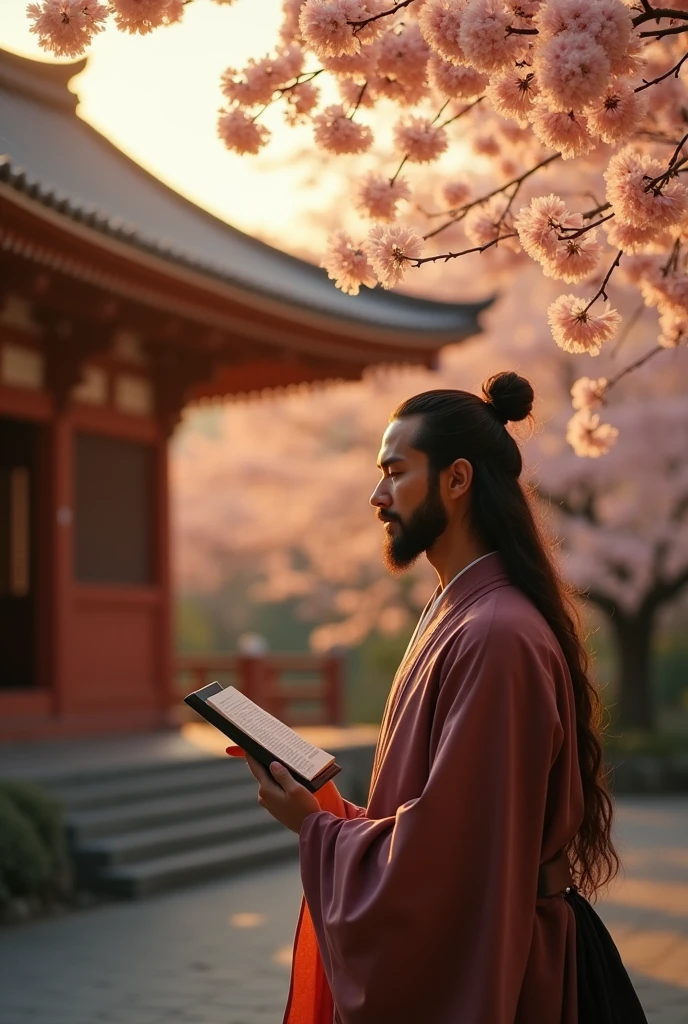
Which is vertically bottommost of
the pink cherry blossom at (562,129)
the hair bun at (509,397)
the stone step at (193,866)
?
the stone step at (193,866)

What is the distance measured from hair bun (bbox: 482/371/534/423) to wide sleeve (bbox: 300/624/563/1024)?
54 centimetres

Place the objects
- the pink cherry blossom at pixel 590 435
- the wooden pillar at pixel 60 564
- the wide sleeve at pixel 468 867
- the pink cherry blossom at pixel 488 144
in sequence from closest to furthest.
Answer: the wide sleeve at pixel 468 867
the pink cherry blossom at pixel 590 435
the pink cherry blossom at pixel 488 144
the wooden pillar at pixel 60 564

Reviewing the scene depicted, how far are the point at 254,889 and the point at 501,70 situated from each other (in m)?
5.38

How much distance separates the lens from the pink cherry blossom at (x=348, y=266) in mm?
3881

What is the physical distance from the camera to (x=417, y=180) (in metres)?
18.1

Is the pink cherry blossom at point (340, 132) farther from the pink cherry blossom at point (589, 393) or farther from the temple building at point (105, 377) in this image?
the temple building at point (105, 377)

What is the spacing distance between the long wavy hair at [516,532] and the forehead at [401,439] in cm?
1

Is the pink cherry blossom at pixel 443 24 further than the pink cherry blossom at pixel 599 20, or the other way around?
the pink cherry blossom at pixel 443 24

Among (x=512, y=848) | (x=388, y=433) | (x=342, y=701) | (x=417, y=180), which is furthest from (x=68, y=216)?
(x=417, y=180)

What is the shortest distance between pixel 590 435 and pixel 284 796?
237 centimetres

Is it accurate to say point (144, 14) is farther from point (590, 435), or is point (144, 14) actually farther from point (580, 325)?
point (590, 435)

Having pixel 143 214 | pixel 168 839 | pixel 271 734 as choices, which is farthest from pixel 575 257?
pixel 143 214

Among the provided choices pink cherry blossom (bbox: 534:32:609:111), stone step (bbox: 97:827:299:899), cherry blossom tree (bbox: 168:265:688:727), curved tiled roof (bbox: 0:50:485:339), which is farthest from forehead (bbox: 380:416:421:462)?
cherry blossom tree (bbox: 168:265:688:727)

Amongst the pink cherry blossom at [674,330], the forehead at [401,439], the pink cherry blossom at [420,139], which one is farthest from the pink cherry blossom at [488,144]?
the forehead at [401,439]
